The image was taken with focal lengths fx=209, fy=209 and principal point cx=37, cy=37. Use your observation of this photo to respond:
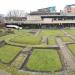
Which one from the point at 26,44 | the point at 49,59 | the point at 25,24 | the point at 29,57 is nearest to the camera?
the point at 49,59

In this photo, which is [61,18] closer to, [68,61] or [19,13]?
[19,13]

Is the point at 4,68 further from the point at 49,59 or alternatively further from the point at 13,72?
the point at 49,59

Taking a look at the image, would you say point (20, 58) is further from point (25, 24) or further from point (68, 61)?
point (25, 24)

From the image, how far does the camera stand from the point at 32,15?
7975 cm

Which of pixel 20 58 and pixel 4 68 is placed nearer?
pixel 4 68

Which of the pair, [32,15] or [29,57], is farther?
[32,15]

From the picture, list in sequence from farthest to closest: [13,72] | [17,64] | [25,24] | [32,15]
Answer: [32,15], [25,24], [17,64], [13,72]

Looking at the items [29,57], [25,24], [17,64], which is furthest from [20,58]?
[25,24]

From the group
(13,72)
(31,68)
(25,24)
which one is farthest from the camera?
(25,24)

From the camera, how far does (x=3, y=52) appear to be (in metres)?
24.4

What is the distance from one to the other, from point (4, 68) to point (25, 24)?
50290mm

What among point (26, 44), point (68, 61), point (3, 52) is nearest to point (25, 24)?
point (26, 44)

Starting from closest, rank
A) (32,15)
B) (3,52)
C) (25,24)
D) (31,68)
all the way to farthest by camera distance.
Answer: (31,68) < (3,52) < (25,24) < (32,15)

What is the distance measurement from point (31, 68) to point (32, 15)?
205 ft
